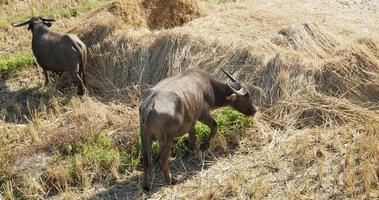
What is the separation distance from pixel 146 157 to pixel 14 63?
4.57 metres

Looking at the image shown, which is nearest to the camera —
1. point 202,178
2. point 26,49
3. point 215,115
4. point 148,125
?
point 148,125

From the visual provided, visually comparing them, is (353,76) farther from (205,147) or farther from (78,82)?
(78,82)

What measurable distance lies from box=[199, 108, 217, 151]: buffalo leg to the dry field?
12cm

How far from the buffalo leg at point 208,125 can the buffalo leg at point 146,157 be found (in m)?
0.98

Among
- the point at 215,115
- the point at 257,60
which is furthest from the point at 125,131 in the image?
the point at 257,60

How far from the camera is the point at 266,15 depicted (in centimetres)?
998

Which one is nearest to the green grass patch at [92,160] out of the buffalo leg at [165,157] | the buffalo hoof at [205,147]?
the buffalo hoof at [205,147]

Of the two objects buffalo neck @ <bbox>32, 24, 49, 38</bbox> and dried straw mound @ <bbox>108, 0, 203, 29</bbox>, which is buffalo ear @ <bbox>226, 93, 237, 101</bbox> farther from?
buffalo neck @ <bbox>32, 24, 49, 38</bbox>

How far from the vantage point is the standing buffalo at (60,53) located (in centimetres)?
886

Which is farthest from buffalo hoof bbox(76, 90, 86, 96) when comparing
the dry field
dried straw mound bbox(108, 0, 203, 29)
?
dried straw mound bbox(108, 0, 203, 29)

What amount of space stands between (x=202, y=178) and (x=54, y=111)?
9.64 ft

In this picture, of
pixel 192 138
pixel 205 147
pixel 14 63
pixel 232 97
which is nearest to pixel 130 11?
pixel 14 63

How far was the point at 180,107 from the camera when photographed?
20.7ft

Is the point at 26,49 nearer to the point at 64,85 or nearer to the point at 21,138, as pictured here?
the point at 64,85
